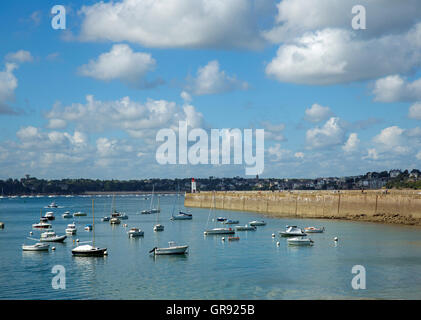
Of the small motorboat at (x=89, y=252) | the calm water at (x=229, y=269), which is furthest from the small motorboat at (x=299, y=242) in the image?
the small motorboat at (x=89, y=252)

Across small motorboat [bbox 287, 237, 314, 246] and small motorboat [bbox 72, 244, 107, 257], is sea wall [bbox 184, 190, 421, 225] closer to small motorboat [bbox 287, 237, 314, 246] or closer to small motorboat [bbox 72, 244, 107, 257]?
small motorboat [bbox 287, 237, 314, 246]

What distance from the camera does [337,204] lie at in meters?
106

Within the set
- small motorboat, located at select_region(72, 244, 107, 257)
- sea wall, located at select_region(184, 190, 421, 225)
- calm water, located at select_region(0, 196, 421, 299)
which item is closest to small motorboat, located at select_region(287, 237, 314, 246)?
calm water, located at select_region(0, 196, 421, 299)

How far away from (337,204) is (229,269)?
62.2 m

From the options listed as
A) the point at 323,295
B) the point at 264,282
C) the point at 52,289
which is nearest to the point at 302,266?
the point at 264,282

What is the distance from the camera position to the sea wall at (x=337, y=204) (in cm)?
8752

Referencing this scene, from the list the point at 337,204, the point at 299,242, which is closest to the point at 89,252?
the point at 299,242

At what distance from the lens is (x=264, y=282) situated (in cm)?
4206

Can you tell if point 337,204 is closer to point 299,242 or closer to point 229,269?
point 299,242

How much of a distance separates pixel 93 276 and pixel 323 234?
4117cm

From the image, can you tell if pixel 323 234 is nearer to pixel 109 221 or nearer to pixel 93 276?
pixel 93 276

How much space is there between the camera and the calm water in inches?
1527

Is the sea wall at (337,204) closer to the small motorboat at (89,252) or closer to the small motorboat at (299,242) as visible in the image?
the small motorboat at (299,242)
